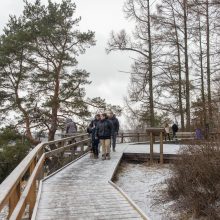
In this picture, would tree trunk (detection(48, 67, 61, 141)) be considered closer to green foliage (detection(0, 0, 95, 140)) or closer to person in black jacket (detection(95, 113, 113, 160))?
green foliage (detection(0, 0, 95, 140))

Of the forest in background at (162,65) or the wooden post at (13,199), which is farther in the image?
the forest in background at (162,65)

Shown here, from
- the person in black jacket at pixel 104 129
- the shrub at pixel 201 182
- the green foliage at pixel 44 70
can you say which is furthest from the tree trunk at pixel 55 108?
the shrub at pixel 201 182

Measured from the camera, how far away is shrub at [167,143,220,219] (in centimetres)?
850

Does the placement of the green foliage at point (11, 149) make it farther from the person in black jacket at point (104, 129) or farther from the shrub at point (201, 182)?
the shrub at point (201, 182)

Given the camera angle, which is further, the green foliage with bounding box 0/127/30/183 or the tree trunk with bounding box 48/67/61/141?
the tree trunk with bounding box 48/67/61/141

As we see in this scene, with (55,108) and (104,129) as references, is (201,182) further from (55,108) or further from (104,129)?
(55,108)

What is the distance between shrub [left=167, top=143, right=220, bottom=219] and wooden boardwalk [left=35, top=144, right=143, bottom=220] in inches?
51.9

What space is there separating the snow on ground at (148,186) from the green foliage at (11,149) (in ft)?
37.6

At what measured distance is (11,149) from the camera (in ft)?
90.2

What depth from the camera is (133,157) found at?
18.3 meters

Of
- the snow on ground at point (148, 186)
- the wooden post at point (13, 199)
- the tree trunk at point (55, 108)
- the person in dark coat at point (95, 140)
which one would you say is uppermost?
the tree trunk at point (55, 108)

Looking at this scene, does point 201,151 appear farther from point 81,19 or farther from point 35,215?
point 81,19

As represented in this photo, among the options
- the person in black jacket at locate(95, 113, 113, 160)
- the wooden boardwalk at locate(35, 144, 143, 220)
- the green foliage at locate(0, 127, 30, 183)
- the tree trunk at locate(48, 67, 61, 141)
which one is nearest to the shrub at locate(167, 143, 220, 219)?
the wooden boardwalk at locate(35, 144, 143, 220)

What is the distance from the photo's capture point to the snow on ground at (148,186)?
962 cm
